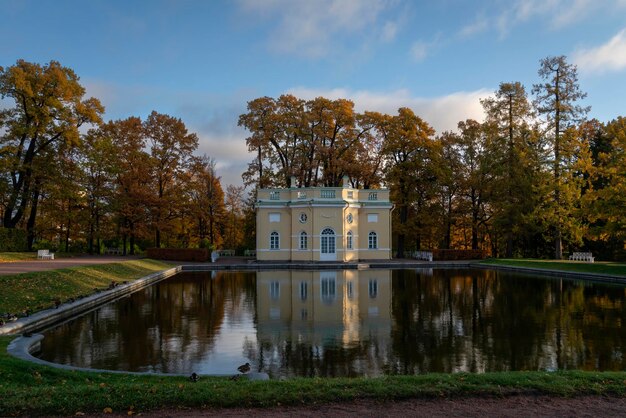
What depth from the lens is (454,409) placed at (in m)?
5.17

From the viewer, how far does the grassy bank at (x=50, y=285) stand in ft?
41.3

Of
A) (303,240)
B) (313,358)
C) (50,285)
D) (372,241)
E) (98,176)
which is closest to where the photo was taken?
(313,358)

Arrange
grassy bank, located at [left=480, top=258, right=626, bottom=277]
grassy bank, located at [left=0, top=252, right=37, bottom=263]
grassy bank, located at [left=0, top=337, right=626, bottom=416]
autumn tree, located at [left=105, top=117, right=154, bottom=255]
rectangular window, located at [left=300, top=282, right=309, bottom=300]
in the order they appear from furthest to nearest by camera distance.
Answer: autumn tree, located at [left=105, top=117, right=154, bottom=255] < grassy bank, located at [left=0, top=252, right=37, bottom=263] < grassy bank, located at [left=480, top=258, right=626, bottom=277] < rectangular window, located at [left=300, top=282, right=309, bottom=300] < grassy bank, located at [left=0, top=337, right=626, bottom=416]

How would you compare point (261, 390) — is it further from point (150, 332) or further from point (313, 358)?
point (150, 332)

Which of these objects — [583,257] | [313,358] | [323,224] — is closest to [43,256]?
[323,224]

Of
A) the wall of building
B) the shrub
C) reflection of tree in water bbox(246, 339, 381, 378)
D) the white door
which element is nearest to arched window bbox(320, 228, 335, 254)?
the white door

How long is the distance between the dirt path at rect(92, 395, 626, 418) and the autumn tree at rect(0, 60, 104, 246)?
29083mm

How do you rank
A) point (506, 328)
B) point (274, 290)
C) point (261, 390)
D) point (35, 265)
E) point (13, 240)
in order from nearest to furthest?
point (261, 390) → point (506, 328) → point (274, 290) → point (35, 265) → point (13, 240)

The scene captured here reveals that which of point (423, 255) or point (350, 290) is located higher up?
point (423, 255)

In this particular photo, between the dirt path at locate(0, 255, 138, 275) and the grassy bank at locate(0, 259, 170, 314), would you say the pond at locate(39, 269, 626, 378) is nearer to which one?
the grassy bank at locate(0, 259, 170, 314)

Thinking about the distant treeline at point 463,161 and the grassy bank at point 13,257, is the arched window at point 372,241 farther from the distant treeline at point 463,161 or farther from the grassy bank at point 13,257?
the grassy bank at point 13,257

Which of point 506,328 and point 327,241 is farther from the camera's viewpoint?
point 327,241

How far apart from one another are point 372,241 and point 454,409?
29.7 m

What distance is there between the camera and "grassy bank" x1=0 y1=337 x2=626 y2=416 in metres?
5.11
